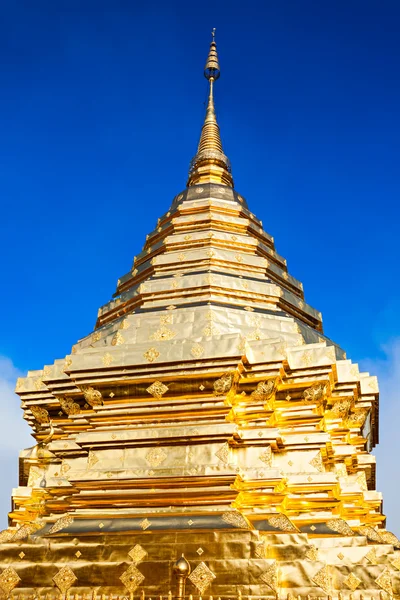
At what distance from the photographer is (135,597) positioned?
638cm

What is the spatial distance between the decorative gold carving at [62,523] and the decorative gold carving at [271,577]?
256 centimetres

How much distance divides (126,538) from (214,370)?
7.71ft

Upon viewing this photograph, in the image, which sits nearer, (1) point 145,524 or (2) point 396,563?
(1) point 145,524

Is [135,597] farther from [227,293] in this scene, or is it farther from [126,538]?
[227,293]

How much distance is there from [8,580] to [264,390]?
389 cm

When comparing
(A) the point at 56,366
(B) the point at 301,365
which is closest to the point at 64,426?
(A) the point at 56,366

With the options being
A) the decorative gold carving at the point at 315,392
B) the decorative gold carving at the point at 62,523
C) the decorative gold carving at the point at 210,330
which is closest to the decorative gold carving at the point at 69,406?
the decorative gold carving at the point at 62,523

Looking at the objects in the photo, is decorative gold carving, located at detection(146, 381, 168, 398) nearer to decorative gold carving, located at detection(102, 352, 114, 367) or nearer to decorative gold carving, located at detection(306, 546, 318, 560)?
decorative gold carving, located at detection(102, 352, 114, 367)

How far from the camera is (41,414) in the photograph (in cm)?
1031

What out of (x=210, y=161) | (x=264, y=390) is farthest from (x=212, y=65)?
(x=264, y=390)

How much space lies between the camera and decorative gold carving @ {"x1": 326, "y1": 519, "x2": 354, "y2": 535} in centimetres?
764

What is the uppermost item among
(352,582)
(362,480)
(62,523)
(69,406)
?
(69,406)

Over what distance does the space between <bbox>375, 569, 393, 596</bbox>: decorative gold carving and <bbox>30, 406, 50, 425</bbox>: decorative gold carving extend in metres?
5.70

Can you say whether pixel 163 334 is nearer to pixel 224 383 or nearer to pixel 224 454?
pixel 224 383
